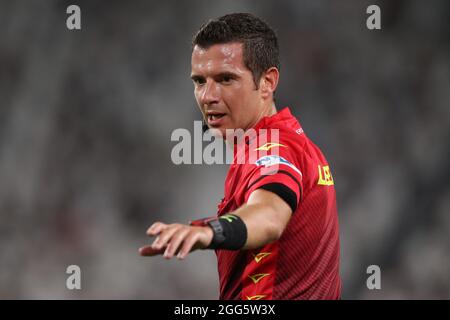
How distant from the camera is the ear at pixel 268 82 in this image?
264cm

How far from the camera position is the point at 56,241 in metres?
6.28

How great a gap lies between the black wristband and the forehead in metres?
0.90

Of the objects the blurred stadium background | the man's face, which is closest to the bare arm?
the man's face

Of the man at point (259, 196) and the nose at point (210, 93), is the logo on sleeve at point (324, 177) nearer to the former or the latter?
the man at point (259, 196)

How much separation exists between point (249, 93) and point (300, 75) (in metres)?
4.20

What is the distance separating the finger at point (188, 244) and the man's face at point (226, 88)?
1027 millimetres

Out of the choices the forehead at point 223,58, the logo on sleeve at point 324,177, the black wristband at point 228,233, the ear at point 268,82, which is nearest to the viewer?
the black wristband at point 228,233

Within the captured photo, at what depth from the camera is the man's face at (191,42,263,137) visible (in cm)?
253

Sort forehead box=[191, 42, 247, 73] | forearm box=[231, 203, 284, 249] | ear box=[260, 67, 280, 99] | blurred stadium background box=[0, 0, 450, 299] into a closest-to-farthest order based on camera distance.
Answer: forearm box=[231, 203, 284, 249] < forehead box=[191, 42, 247, 73] < ear box=[260, 67, 280, 99] < blurred stadium background box=[0, 0, 450, 299]

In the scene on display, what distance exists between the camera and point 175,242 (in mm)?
1575

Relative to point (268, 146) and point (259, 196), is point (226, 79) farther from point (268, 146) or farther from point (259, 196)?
point (259, 196)

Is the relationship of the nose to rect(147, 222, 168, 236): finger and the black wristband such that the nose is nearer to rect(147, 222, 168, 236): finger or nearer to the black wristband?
the black wristband

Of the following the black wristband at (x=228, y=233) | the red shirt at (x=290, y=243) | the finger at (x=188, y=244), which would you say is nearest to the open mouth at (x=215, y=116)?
the red shirt at (x=290, y=243)
